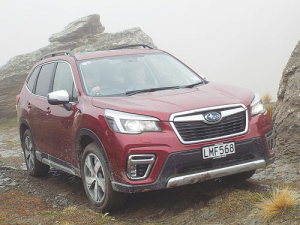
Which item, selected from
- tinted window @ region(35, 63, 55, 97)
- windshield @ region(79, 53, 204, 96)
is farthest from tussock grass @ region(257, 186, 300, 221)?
tinted window @ region(35, 63, 55, 97)

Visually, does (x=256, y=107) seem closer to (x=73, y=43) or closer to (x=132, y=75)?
(x=132, y=75)

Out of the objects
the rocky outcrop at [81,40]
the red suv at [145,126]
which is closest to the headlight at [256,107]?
the red suv at [145,126]

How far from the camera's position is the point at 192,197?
5590mm

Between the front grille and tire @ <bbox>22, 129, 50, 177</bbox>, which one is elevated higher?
the front grille

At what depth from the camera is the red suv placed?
15.4 ft

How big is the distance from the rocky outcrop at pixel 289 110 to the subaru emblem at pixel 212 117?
2.81 meters

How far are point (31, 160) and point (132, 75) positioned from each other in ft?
9.03

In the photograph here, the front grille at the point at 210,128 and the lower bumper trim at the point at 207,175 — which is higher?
the front grille at the point at 210,128

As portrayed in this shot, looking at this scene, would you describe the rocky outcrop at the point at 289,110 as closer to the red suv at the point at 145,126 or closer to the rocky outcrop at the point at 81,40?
the red suv at the point at 145,126

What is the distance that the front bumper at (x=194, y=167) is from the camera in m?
4.69

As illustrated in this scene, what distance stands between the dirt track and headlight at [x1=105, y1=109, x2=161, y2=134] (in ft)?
3.19

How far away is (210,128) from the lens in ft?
15.8

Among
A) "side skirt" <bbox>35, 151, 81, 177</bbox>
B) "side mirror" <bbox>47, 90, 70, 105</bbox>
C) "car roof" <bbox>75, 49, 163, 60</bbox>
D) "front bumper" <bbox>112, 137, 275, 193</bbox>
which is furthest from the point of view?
"car roof" <bbox>75, 49, 163, 60</bbox>

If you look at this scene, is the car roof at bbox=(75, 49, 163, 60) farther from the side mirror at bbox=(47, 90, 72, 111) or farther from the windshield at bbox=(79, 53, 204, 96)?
the side mirror at bbox=(47, 90, 72, 111)
